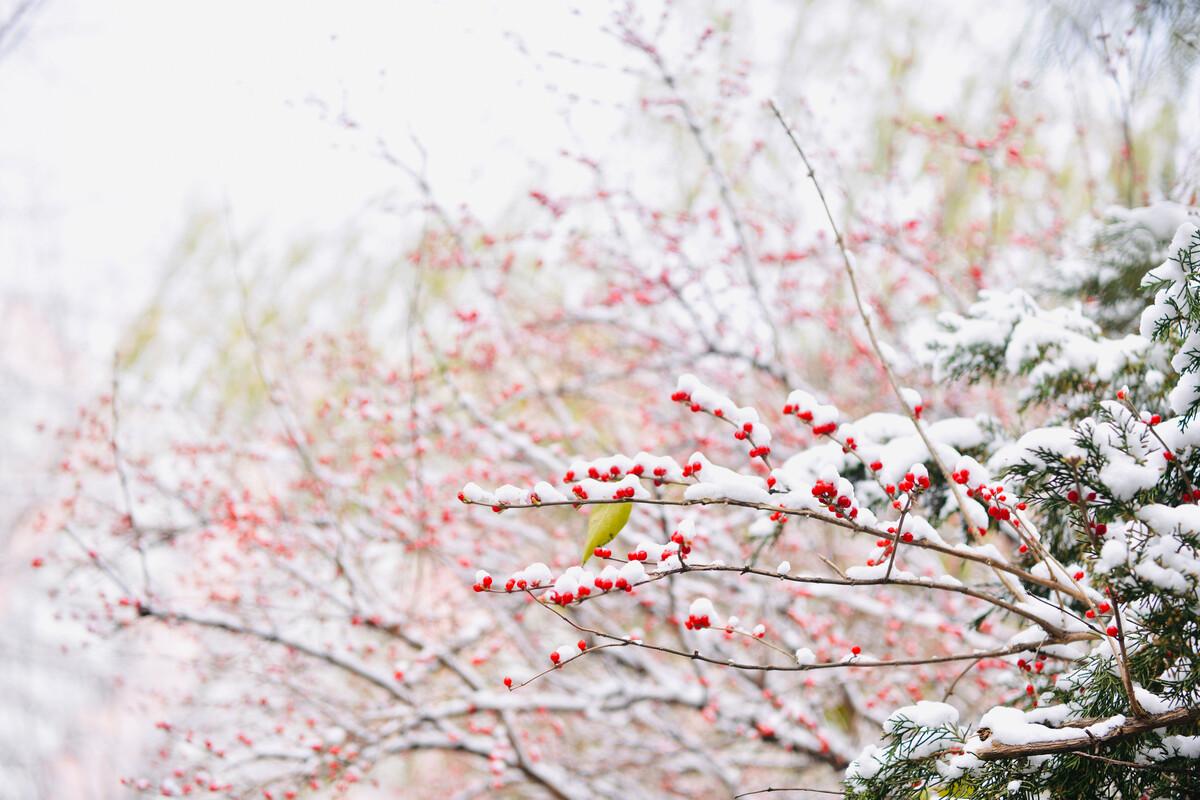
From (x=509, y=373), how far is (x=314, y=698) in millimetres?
2503

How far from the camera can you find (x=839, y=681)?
354cm

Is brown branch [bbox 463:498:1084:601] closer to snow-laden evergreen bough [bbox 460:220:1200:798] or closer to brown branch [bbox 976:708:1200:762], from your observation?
snow-laden evergreen bough [bbox 460:220:1200:798]

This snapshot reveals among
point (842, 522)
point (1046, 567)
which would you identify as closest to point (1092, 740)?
point (1046, 567)

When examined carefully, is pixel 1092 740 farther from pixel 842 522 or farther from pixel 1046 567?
pixel 842 522

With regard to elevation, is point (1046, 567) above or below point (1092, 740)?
above

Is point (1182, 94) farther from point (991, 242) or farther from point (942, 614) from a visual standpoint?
point (942, 614)

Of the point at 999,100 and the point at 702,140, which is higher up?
the point at 999,100

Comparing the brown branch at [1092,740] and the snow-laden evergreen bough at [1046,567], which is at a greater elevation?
the snow-laden evergreen bough at [1046,567]

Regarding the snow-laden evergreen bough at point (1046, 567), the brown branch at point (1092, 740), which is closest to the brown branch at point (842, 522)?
the snow-laden evergreen bough at point (1046, 567)

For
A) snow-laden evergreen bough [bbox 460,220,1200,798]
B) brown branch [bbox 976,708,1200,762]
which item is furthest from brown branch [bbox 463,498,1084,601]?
brown branch [bbox 976,708,1200,762]

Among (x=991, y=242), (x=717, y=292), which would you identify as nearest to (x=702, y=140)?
(x=717, y=292)

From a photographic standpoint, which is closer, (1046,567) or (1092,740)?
(1092,740)

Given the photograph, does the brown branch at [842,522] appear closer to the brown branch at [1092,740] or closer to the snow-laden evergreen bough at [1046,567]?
the snow-laden evergreen bough at [1046,567]

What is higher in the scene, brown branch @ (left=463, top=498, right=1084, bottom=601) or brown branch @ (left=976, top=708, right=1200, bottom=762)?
brown branch @ (left=463, top=498, right=1084, bottom=601)
